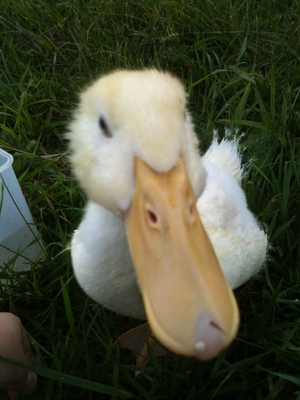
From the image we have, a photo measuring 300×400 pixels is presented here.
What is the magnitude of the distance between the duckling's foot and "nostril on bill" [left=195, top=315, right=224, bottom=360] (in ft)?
3.15

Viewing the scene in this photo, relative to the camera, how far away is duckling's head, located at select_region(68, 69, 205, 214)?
114 cm

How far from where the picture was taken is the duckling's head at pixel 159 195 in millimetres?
958

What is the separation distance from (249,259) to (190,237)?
781 millimetres

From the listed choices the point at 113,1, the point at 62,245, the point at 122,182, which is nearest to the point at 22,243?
the point at 62,245

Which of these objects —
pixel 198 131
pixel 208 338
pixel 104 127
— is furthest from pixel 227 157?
pixel 208 338

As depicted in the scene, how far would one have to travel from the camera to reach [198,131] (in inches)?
104

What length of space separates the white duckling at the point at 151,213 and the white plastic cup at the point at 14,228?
55cm

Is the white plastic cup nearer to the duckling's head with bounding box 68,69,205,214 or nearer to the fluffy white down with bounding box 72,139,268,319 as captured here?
the fluffy white down with bounding box 72,139,268,319

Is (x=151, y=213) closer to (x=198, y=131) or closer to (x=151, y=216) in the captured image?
(x=151, y=216)

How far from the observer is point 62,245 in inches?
83.6

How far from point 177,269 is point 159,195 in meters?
0.18

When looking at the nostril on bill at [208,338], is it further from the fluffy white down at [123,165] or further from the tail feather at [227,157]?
the tail feather at [227,157]

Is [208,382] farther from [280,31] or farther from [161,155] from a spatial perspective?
[280,31]

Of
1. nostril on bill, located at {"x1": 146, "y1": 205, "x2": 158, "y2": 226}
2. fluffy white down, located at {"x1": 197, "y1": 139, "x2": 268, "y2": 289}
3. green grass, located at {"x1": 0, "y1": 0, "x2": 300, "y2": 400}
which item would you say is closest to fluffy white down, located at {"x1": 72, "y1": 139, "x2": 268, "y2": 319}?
fluffy white down, located at {"x1": 197, "y1": 139, "x2": 268, "y2": 289}
